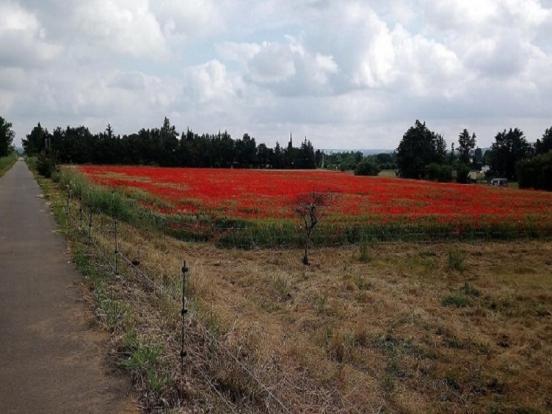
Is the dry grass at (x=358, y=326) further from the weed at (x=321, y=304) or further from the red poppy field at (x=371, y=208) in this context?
the red poppy field at (x=371, y=208)

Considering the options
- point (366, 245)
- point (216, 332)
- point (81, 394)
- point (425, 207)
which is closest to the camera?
point (81, 394)

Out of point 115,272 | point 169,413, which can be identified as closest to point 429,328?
point 115,272

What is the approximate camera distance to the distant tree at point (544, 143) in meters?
82.4

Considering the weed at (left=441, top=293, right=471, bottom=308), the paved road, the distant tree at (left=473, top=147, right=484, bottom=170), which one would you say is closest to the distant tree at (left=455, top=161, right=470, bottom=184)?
the distant tree at (left=473, top=147, right=484, bottom=170)

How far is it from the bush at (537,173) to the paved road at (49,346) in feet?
195

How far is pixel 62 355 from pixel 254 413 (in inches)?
94.2

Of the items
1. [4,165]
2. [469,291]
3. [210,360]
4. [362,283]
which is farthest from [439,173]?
[210,360]

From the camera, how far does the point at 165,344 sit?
5871mm

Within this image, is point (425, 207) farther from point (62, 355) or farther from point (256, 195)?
point (62, 355)

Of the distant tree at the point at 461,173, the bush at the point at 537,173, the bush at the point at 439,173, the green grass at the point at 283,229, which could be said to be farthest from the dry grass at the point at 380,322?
the distant tree at the point at 461,173

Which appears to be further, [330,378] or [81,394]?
[330,378]

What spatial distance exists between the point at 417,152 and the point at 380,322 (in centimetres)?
7243

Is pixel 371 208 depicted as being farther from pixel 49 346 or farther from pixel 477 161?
pixel 477 161

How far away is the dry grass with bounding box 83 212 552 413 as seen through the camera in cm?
710
